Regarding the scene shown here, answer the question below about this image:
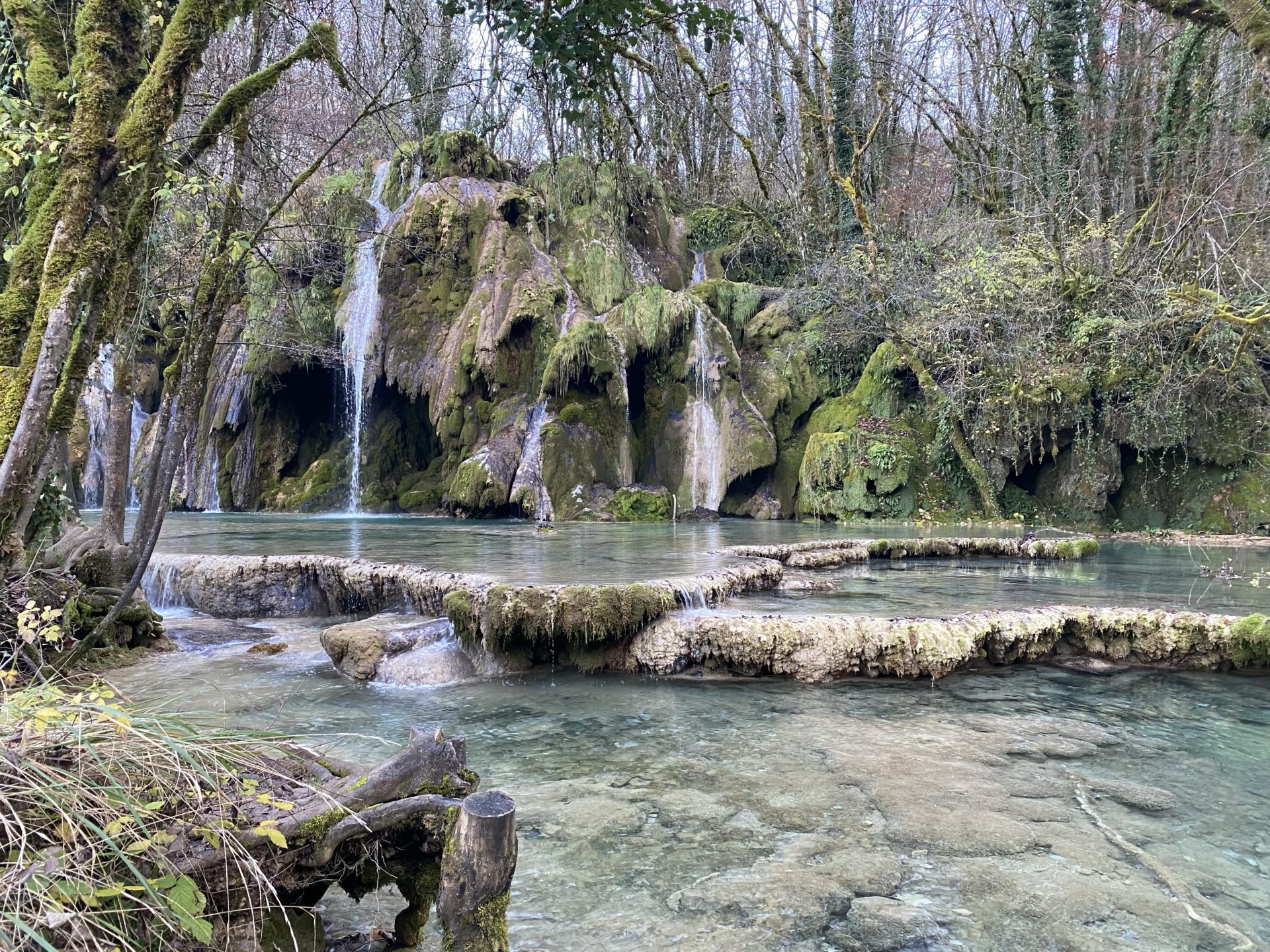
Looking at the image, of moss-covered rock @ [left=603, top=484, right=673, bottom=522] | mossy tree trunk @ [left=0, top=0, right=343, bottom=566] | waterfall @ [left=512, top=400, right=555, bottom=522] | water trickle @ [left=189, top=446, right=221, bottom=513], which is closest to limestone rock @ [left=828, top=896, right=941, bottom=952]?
mossy tree trunk @ [left=0, top=0, right=343, bottom=566]

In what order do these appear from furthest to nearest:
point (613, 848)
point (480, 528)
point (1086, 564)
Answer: point (480, 528) → point (1086, 564) → point (613, 848)

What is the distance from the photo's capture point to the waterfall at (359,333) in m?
18.6

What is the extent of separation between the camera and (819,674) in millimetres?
5980

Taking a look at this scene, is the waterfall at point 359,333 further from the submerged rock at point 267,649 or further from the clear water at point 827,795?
the clear water at point 827,795

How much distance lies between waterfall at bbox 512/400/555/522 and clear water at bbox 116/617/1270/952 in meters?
10.00

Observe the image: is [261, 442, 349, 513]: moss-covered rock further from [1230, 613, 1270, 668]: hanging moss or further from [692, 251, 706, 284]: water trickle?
[1230, 613, 1270, 668]: hanging moss

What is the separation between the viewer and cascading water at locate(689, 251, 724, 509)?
17469mm

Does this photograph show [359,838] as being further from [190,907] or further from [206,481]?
[206,481]

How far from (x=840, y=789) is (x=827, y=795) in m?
0.10

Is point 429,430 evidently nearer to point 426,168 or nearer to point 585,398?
point 585,398

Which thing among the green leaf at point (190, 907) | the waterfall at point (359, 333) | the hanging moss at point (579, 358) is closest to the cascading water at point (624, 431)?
the hanging moss at point (579, 358)

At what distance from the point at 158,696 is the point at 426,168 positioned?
690 inches

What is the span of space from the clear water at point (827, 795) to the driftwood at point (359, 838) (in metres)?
0.26

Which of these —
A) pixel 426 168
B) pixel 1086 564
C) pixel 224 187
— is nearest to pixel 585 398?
pixel 426 168
